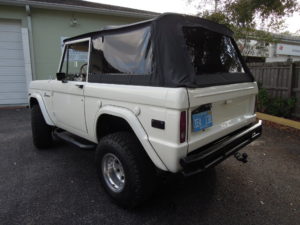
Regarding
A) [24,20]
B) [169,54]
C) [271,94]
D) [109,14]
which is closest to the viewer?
[169,54]

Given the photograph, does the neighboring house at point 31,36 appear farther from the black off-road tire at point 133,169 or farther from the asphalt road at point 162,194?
the black off-road tire at point 133,169

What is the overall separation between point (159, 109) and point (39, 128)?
302 centimetres

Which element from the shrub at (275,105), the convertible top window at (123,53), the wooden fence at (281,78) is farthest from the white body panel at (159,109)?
the wooden fence at (281,78)

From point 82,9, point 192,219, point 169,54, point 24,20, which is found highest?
point 82,9

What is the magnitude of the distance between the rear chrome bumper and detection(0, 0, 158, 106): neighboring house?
7973 mm

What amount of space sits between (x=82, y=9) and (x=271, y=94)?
24.6ft

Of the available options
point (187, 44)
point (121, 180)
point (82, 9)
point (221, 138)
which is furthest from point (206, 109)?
point (82, 9)

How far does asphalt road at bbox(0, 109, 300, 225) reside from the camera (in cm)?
231

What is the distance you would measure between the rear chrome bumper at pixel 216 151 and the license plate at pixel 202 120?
25 centimetres

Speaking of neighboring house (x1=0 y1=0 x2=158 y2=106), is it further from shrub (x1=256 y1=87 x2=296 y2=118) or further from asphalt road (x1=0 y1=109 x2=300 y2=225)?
shrub (x1=256 y1=87 x2=296 y2=118)

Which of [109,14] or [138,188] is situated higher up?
[109,14]

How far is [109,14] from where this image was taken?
897 centimetres

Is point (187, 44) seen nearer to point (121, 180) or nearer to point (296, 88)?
point (121, 180)

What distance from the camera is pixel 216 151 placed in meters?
2.16
